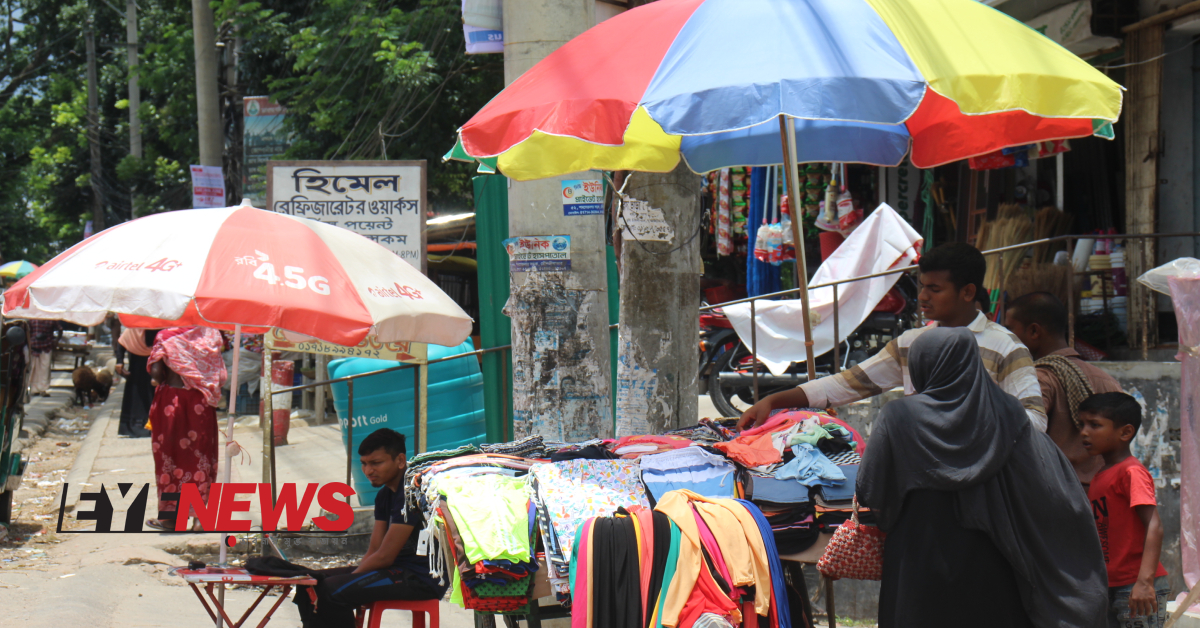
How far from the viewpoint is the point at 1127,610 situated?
347 centimetres

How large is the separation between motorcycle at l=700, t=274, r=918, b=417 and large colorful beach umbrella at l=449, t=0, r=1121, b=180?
15.4ft

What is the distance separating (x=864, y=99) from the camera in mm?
2904

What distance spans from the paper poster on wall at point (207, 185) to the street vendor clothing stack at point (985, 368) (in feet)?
37.0

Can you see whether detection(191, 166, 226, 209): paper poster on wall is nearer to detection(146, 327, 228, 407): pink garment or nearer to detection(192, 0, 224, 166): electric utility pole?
detection(192, 0, 224, 166): electric utility pole

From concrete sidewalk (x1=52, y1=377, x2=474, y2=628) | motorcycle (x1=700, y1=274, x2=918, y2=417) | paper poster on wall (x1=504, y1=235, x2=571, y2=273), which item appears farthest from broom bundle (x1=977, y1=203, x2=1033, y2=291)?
concrete sidewalk (x1=52, y1=377, x2=474, y2=628)

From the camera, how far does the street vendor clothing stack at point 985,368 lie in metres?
3.27

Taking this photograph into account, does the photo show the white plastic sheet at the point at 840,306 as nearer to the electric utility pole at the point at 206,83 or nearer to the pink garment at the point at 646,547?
the pink garment at the point at 646,547

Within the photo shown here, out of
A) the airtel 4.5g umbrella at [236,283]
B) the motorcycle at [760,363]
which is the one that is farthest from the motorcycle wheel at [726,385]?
the airtel 4.5g umbrella at [236,283]

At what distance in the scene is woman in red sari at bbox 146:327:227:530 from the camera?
7.16m

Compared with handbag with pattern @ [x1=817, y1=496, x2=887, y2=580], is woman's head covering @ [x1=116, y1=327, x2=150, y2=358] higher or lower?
higher

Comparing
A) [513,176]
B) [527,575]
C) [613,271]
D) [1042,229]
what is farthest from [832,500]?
[1042,229]

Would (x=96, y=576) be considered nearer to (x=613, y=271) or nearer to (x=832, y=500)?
(x=613, y=271)

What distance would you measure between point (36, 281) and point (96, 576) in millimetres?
3110

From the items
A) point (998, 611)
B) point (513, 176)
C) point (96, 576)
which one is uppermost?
point (513, 176)
